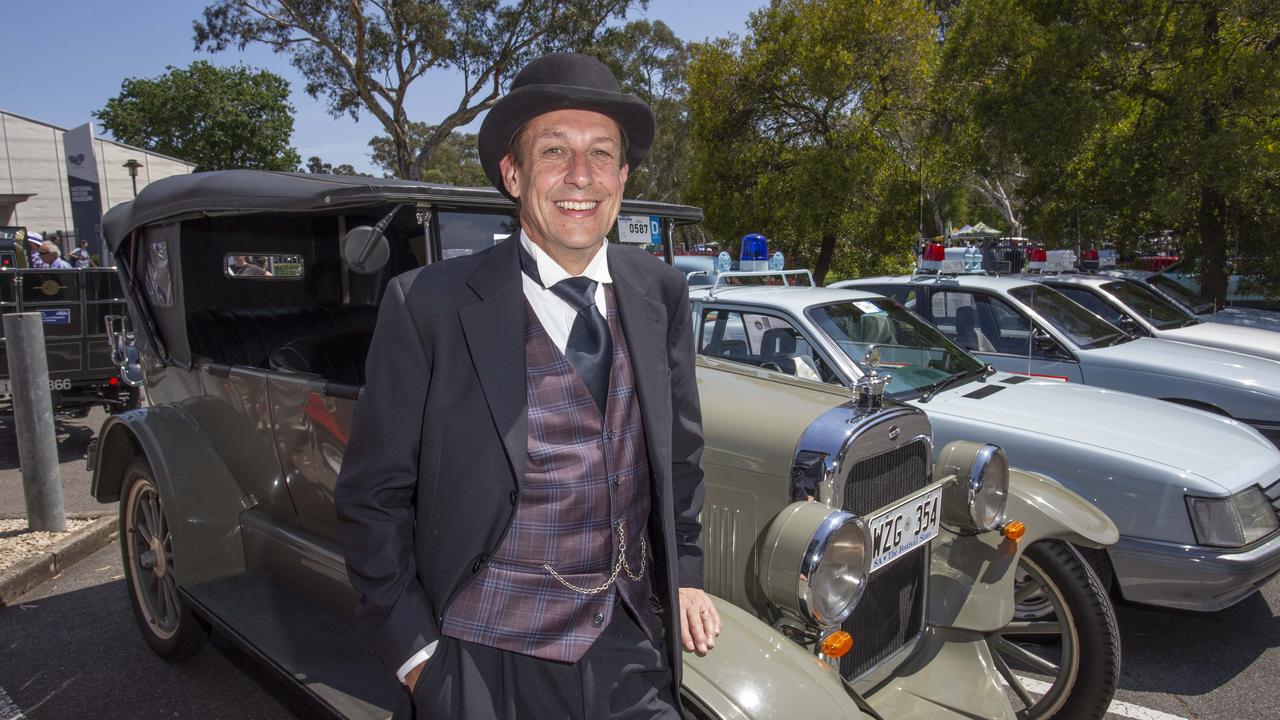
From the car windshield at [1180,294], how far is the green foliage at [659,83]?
17.5 meters

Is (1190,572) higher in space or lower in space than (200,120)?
Result: lower

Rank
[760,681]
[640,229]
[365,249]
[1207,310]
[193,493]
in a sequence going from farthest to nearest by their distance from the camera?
[1207,310] < [640,229] < [193,493] < [365,249] < [760,681]

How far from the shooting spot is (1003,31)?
37.3 ft

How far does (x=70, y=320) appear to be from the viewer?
808cm

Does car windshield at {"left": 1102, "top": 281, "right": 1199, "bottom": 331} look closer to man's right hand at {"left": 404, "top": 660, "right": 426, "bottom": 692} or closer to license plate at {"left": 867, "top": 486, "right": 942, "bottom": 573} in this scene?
license plate at {"left": 867, "top": 486, "right": 942, "bottom": 573}

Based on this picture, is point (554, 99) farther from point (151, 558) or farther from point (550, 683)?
point (151, 558)

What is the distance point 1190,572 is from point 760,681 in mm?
2765

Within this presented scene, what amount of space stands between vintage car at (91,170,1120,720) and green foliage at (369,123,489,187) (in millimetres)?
41387

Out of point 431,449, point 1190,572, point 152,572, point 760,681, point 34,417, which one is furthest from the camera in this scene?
point 34,417

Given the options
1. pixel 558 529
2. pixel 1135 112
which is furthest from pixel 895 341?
pixel 1135 112

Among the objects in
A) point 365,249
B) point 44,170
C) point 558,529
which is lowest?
point 558,529

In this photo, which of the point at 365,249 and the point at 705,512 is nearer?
the point at 365,249

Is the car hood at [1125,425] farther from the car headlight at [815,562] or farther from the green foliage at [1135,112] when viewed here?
the green foliage at [1135,112]

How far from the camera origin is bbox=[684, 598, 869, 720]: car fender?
74.0 inches
